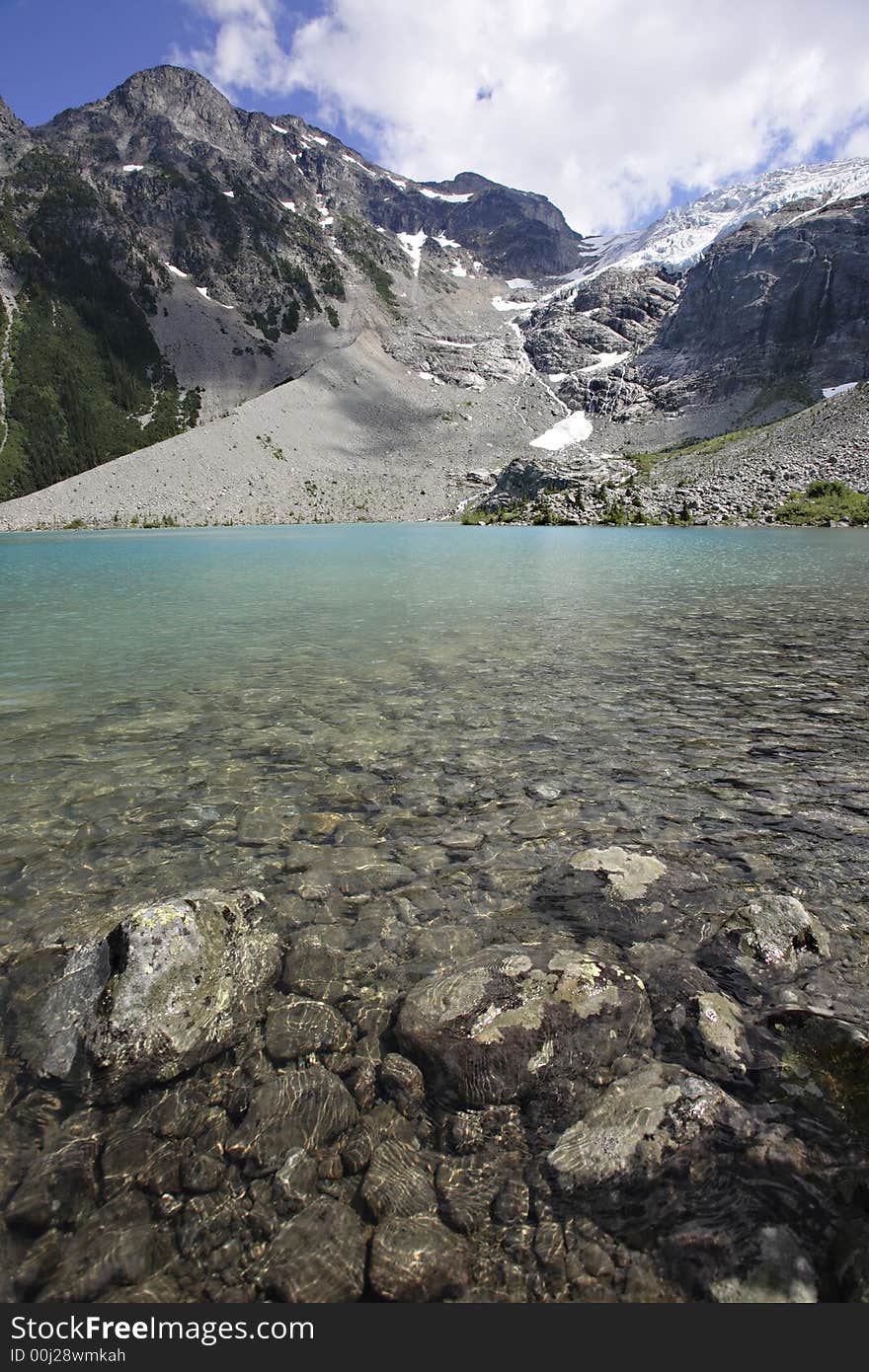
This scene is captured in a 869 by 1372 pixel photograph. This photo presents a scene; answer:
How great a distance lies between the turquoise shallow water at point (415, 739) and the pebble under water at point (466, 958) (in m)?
0.08

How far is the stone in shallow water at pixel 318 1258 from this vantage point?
365 centimetres

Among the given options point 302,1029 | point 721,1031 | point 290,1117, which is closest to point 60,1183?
point 290,1117

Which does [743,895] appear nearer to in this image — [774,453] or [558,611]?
[558,611]

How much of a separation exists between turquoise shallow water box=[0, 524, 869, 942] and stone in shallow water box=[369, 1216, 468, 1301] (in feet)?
12.0

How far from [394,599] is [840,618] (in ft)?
64.0

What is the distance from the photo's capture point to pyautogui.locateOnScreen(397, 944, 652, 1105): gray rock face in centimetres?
493

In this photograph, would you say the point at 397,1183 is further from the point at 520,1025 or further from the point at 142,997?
the point at 142,997

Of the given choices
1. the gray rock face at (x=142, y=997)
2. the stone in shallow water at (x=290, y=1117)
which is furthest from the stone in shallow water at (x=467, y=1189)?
the gray rock face at (x=142, y=997)

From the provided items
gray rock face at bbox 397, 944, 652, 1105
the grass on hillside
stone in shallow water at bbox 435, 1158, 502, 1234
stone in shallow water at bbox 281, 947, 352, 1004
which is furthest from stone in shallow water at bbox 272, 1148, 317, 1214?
the grass on hillside

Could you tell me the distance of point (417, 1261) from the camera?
12.2 ft

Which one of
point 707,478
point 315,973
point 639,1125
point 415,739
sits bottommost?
point 315,973

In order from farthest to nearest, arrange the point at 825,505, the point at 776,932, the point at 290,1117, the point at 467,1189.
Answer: the point at 825,505, the point at 776,932, the point at 290,1117, the point at 467,1189

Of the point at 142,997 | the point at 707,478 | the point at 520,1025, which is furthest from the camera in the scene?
the point at 707,478

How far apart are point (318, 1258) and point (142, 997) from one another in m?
2.58
